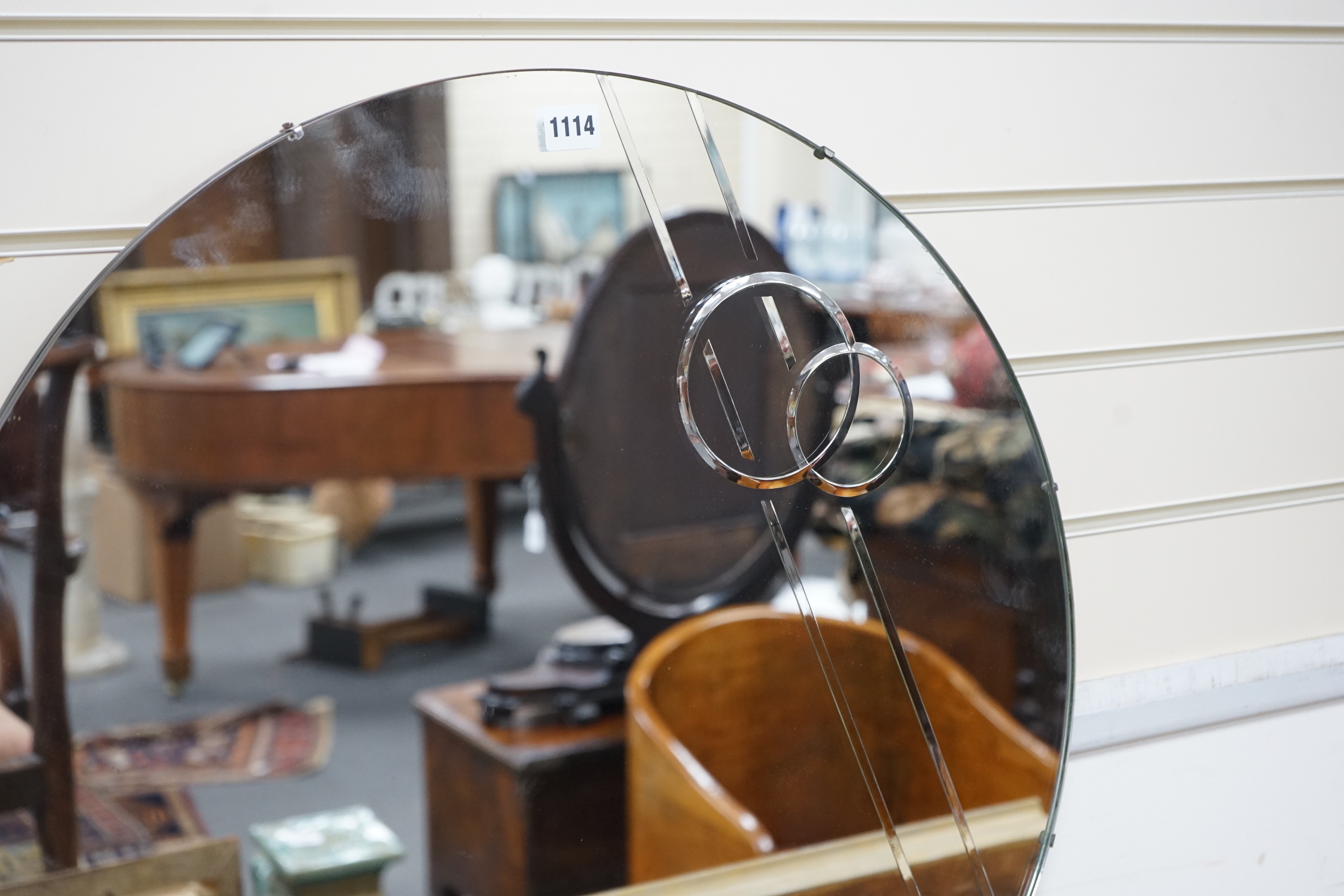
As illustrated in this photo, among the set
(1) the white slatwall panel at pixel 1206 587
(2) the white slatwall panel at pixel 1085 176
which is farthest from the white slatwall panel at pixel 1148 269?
(1) the white slatwall panel at pixel 1206 587

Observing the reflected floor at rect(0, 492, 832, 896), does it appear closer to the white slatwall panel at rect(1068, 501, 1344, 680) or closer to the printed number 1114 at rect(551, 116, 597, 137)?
the printed number 1114 at rect(551, 116, 597, 137)

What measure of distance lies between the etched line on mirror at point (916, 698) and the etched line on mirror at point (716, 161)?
1.00 ft

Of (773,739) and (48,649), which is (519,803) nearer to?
(773,739)

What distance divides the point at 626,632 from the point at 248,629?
333 mm

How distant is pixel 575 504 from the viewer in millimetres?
981

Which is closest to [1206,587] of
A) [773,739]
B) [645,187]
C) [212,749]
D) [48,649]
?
[773,739]

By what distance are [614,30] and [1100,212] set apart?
0.61 m

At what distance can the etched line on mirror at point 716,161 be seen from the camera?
1.01m

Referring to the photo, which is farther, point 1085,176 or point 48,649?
point 1085,176

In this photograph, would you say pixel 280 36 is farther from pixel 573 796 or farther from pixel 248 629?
pixel 573 796

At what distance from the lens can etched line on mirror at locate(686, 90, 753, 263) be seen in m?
1.01

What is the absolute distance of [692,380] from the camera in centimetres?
101

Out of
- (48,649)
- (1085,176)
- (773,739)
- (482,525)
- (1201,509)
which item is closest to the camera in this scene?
(48,649)

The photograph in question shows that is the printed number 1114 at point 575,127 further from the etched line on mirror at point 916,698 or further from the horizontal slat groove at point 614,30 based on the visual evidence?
the etched line on mirror at point 916,698
